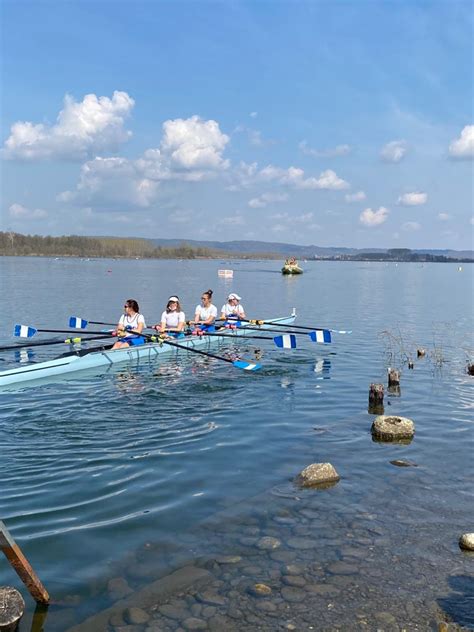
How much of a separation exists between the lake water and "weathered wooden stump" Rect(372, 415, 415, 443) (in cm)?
31

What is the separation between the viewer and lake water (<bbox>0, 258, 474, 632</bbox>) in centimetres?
631

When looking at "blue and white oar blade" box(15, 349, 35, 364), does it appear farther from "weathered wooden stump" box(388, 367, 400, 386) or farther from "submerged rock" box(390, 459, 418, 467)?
"submerged rock" box(390, 459, 418, 467)

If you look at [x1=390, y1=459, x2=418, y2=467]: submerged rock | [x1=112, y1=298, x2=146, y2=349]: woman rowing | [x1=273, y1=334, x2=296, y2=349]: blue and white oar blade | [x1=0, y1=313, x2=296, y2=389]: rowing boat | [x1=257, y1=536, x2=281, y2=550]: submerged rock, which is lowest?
[x1=257, y1=536, x2=281, y2=550]: submerged rock

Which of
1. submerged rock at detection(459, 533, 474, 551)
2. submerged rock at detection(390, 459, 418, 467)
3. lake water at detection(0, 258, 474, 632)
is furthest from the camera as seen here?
Result: submerged rock at detection(390, 459, 418, 467)

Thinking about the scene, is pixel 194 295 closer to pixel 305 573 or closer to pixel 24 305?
pixel 24 305

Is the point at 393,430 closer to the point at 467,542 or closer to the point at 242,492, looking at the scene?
the point at 242,492

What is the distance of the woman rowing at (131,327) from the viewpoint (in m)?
17.5

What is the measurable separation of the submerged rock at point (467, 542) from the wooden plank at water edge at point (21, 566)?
4836 millimetres

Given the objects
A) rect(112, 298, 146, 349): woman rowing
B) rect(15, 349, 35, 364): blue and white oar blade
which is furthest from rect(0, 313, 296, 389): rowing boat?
rect(15, 349, 35, 364): blue and white oar blade

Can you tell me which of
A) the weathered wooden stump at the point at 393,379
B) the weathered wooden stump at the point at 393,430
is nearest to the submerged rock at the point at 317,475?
the weathered wooden stump at the point at 393,430

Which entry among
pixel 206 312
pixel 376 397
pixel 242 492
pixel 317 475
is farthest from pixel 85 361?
pixel 317 475

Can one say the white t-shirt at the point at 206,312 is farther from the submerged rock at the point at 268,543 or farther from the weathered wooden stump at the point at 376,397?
the submerged rock at the point at 268,543

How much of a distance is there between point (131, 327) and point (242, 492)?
9.93m

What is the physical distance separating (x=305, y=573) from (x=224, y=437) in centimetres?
504
